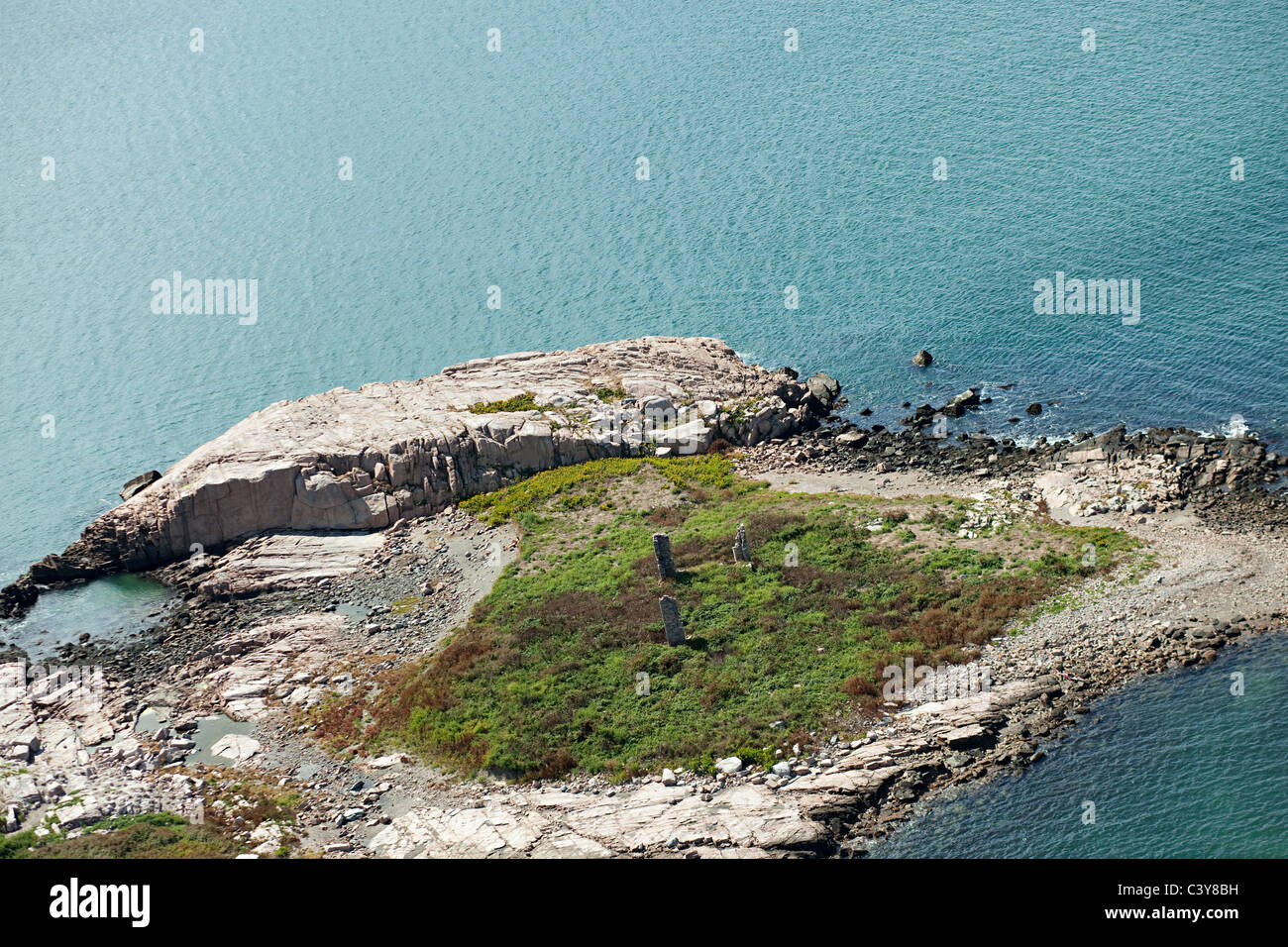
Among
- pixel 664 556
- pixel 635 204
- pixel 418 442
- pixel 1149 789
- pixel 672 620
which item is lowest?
pixel 1149 789

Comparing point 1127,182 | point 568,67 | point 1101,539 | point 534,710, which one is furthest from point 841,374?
point 568,67

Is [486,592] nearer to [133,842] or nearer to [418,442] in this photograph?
[418,442]

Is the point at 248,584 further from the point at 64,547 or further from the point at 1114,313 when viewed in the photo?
the point at 1114,313

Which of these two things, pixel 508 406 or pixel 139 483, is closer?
pixel 508 406

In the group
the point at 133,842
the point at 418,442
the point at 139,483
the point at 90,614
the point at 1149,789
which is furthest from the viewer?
the point at 139,483

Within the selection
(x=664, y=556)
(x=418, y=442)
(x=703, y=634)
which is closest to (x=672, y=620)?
(x=703, y=634)

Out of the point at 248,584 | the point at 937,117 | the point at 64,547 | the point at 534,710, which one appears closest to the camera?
the point at 534,710
